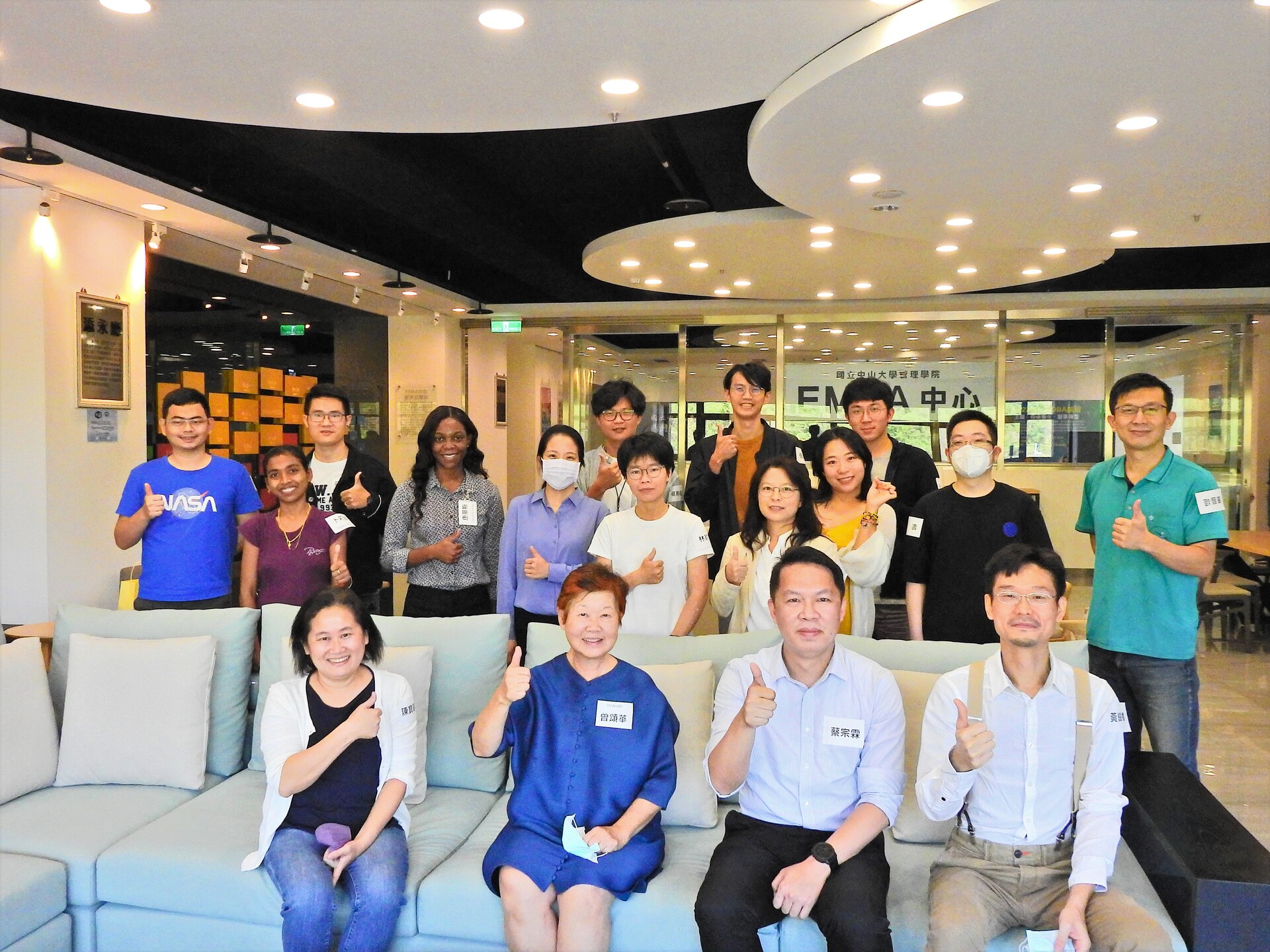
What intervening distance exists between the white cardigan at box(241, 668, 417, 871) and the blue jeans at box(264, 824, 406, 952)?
0.27 ft

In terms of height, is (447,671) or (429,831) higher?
(447,671)

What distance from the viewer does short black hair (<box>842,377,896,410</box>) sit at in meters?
4.21

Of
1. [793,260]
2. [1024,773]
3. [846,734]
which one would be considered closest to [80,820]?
[846,734]

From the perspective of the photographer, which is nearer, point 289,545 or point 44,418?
point 289,545

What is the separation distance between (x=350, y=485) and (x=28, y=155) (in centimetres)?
203

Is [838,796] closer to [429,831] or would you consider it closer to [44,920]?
[429,831]

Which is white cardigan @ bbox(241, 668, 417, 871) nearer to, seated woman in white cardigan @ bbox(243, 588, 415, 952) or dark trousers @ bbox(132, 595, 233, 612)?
seated woman in white cardigan @ bbox(243, 588, 415, 952)

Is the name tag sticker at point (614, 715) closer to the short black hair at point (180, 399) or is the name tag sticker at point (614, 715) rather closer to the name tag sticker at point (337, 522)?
the name tag sticker at point (337, 522)

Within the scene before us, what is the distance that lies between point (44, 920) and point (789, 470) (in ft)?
8.37

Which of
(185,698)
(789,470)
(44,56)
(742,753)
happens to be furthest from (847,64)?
(185,698)

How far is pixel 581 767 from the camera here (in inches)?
101

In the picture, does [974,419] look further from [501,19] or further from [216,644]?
[216,644]

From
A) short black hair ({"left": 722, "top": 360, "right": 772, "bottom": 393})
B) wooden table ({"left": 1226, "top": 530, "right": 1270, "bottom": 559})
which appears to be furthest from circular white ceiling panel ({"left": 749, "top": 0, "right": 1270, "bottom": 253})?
wooden table ({"left": 1226, "top": 530, "right": 1270, "bottom": 559})

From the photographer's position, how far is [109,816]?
2.95 metres
